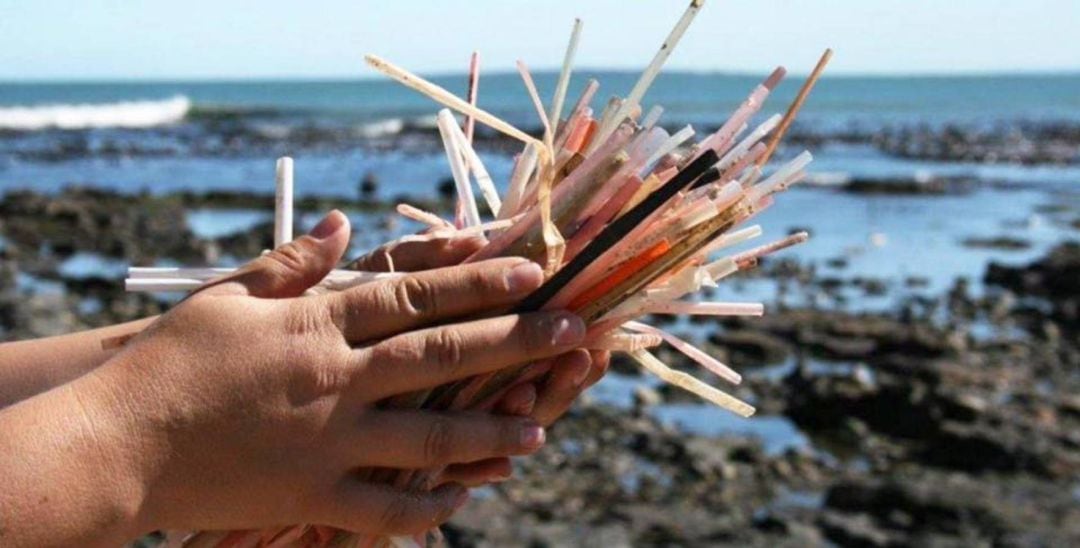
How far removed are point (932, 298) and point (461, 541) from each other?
28.5 feet

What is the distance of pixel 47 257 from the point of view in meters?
16.9

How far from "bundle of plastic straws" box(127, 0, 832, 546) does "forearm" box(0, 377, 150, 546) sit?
0.28 m

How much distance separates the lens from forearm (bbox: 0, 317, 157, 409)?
1821 millimetres

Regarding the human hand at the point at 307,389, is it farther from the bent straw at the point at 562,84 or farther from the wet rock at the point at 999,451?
the wet rock at the point at 999,451

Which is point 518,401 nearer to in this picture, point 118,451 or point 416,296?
point 416,296

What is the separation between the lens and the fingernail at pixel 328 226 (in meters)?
1.59

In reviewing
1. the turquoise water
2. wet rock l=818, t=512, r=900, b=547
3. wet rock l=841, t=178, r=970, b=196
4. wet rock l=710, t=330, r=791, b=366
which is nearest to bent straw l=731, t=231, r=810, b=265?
wet rock l=818, t=512, r=900, b=547

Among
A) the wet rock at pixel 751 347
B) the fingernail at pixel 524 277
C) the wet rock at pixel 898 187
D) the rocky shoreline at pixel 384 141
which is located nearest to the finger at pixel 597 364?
the fingernail at pixel 524 277

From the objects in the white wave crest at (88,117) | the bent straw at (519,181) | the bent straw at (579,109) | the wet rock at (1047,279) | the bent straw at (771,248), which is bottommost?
the white wave crest at (88,117)

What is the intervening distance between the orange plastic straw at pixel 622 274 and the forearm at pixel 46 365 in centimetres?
58

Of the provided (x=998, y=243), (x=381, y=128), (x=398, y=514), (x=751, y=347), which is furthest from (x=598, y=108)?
(x=381, y=128)

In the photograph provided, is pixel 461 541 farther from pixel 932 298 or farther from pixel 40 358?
pixel 932 298

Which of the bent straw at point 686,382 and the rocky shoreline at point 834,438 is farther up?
the bent straw at point 686,382

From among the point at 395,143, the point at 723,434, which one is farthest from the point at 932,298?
the point at 395,143
